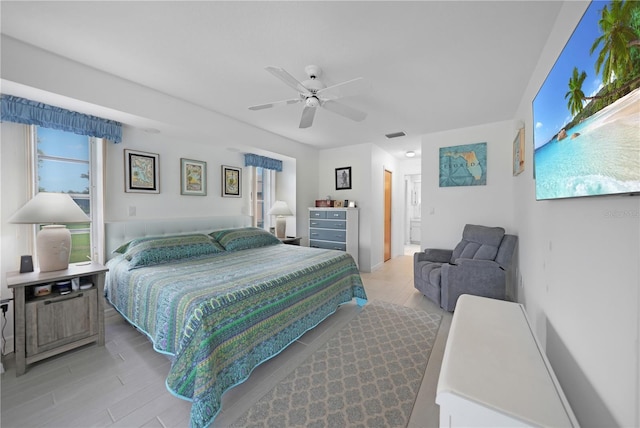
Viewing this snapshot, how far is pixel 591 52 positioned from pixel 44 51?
11.6ft

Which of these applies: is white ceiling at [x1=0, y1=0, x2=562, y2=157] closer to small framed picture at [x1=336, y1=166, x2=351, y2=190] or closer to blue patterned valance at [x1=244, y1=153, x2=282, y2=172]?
blue patterned valance at [x1=244, y1=153, x2=282, y2=172]

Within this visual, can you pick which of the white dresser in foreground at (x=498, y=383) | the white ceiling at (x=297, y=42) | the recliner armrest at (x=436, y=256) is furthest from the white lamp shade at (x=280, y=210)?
the white dresser in foreground at (x=498, y=383)

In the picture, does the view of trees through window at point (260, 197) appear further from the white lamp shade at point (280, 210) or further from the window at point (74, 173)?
the window at point (74, 173)

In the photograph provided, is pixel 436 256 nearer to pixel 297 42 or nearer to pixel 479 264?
pixel 479 264

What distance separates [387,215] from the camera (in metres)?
5.81

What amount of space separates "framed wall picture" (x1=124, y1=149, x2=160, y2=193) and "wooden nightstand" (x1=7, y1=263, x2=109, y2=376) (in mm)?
1082

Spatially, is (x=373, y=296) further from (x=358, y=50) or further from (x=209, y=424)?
(x=358, y=50)

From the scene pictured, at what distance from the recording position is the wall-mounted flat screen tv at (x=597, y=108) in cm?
70

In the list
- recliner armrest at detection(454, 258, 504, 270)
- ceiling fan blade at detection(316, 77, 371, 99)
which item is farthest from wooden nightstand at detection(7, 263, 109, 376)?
recliner armrest at detection(454, 258, 504, 270)

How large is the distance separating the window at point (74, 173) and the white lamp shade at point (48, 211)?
0.49m

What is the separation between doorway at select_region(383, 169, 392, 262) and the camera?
5.66m

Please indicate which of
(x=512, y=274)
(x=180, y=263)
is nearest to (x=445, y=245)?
(x=512, y=274)

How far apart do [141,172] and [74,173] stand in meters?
0.59

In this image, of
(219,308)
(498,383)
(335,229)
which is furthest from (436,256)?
(219,308)
